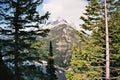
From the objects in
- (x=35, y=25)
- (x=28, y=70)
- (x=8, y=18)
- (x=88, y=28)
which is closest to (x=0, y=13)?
(x=8, y=18)

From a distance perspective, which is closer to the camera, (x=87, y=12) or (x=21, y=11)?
(x=21, y=11)

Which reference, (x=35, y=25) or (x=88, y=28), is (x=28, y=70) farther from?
(x=88, y=28)

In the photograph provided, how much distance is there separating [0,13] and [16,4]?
1.57 m

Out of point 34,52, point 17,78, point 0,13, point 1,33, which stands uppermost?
point 0,13

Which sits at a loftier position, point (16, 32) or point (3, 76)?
point (16, 32)

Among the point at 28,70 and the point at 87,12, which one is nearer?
the point at 28,70

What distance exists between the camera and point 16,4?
2634 centimetres

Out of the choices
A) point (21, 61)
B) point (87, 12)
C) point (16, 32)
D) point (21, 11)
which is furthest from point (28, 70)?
point (87, 12)

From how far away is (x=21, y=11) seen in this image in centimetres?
2653

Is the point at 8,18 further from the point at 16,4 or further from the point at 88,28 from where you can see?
the point at 88,28

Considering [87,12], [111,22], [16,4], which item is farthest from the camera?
[87,12]

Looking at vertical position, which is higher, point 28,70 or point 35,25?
point 35,25

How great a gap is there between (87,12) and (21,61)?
7.64m

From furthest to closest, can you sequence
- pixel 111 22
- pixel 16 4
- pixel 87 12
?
pixel 87 12, pixel 16 4, pixel 111 22
